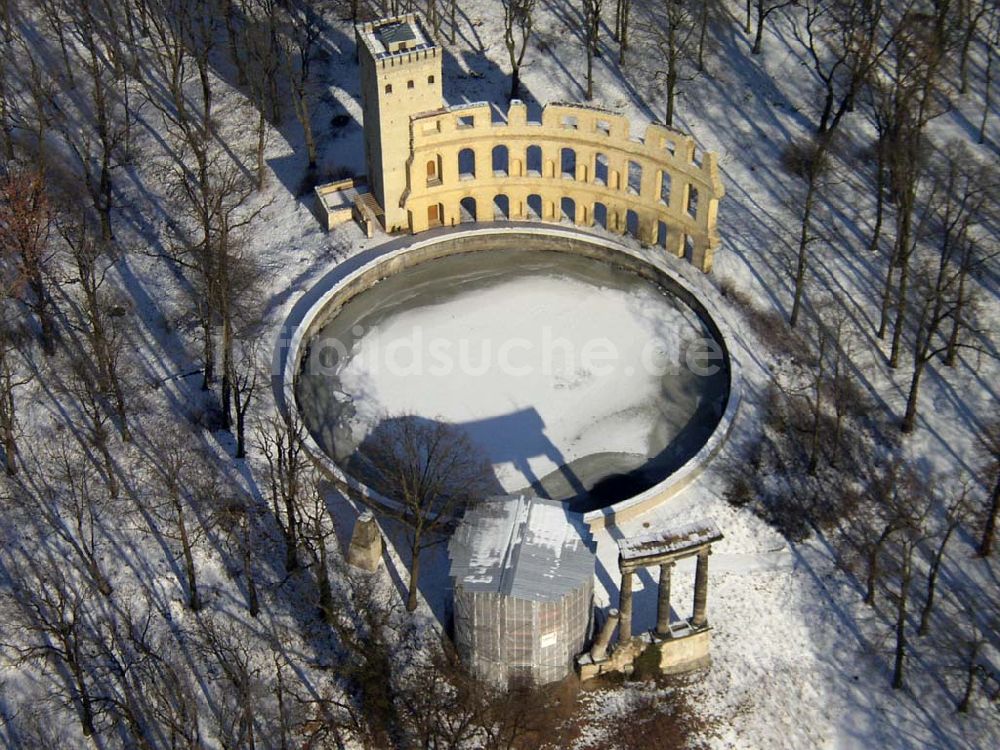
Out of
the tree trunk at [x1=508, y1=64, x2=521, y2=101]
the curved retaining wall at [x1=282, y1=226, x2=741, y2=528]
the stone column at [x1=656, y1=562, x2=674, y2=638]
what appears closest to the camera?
the stone column at [x1=656, y1=562, x2=674, y2=638]

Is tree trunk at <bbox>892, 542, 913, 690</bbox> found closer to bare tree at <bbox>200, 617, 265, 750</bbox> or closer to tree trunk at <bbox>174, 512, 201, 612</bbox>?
bare tree at <bbox>200, 617, 265, 750</bbox>

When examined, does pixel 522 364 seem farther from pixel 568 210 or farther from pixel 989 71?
pixel 989 71

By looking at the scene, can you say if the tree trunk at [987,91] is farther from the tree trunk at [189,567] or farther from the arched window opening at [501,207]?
the tree trunk at [189,567]

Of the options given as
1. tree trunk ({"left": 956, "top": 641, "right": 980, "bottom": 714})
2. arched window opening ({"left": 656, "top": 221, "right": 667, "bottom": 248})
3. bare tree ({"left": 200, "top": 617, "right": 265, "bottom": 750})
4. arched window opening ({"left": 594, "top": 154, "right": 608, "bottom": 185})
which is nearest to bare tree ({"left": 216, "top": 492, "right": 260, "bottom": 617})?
bare tree ({"left": 200, "top": 617, "right": 265, "bottom": 750})

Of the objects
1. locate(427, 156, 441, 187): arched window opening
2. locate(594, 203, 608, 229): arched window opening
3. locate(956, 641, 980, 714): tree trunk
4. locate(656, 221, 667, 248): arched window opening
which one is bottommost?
locate(956, 641, 980, 714): tree trunk

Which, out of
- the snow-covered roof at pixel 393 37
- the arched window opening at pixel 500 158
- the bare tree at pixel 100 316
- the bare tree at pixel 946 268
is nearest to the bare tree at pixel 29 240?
the bare tree at pixel 100 316
